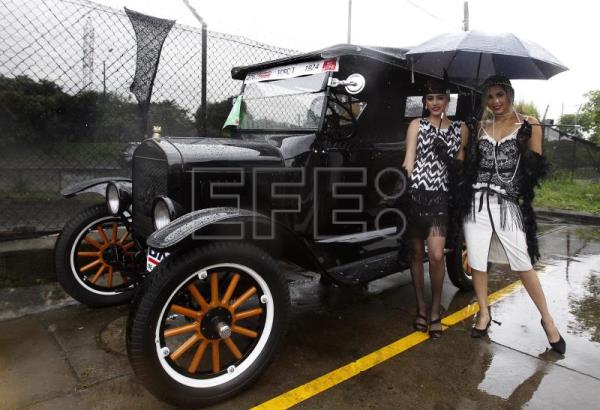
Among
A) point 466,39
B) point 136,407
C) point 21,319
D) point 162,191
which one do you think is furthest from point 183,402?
point 466,39

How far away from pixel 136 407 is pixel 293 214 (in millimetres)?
1522

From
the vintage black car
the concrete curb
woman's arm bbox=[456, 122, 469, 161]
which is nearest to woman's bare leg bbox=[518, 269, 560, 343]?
the vintage black car

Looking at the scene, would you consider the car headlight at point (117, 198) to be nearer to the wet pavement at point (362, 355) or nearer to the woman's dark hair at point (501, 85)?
the wet pavement at point (362, 355)

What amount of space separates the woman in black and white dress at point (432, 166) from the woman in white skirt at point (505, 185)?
17 centimetres

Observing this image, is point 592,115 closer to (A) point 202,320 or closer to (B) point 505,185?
(B) point 505,185

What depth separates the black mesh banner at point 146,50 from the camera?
4.26 meters

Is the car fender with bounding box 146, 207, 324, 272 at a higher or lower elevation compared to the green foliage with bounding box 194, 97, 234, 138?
lower

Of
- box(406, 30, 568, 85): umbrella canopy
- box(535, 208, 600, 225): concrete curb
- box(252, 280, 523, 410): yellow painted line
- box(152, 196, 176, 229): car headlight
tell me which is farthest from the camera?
box(535, 208, 600, 225): concrete curb

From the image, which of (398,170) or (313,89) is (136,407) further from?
(398,170)

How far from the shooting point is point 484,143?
9.21 ft

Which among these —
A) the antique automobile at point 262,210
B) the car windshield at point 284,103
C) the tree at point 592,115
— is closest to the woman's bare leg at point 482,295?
the antique automobile at point 262,210

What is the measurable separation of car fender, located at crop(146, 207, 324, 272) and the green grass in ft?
23.2

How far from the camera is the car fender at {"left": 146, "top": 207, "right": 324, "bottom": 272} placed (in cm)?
212

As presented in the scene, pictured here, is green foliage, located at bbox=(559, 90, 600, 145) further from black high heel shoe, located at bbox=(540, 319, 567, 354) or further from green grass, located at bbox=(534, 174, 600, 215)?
black high heel shoe, located at bbox=(540, 319, 567, 354)
